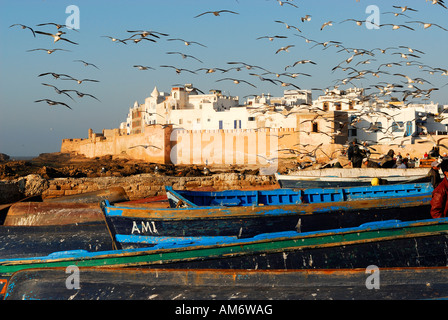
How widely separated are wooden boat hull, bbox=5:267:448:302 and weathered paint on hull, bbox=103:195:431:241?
315 centimetres

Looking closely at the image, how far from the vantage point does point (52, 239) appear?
11.7m

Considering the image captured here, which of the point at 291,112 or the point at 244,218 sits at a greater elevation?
the point at 291,112

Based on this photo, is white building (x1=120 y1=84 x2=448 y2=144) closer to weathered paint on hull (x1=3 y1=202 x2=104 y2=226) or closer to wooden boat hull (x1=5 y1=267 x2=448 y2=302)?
weathered paint on hull (x1=3 y1=202 x2=104 y2=226)

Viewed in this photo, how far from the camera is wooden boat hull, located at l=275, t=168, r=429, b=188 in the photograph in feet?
51.4

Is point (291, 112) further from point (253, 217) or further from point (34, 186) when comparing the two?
point (253, 217)

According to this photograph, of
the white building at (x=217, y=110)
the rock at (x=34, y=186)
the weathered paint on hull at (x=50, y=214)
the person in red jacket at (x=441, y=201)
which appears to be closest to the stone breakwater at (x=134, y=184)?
the rock at (x=34, y=186)

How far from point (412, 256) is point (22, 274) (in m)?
4.97

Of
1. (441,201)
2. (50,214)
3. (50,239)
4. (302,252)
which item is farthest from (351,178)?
(302,252)

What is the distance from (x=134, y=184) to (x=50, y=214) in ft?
17.6

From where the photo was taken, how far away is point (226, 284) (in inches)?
239

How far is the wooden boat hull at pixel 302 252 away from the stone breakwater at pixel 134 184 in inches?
429

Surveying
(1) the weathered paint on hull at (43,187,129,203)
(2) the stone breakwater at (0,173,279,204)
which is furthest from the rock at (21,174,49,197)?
(1) the weathered paint on hull at (43,187,129,203)
